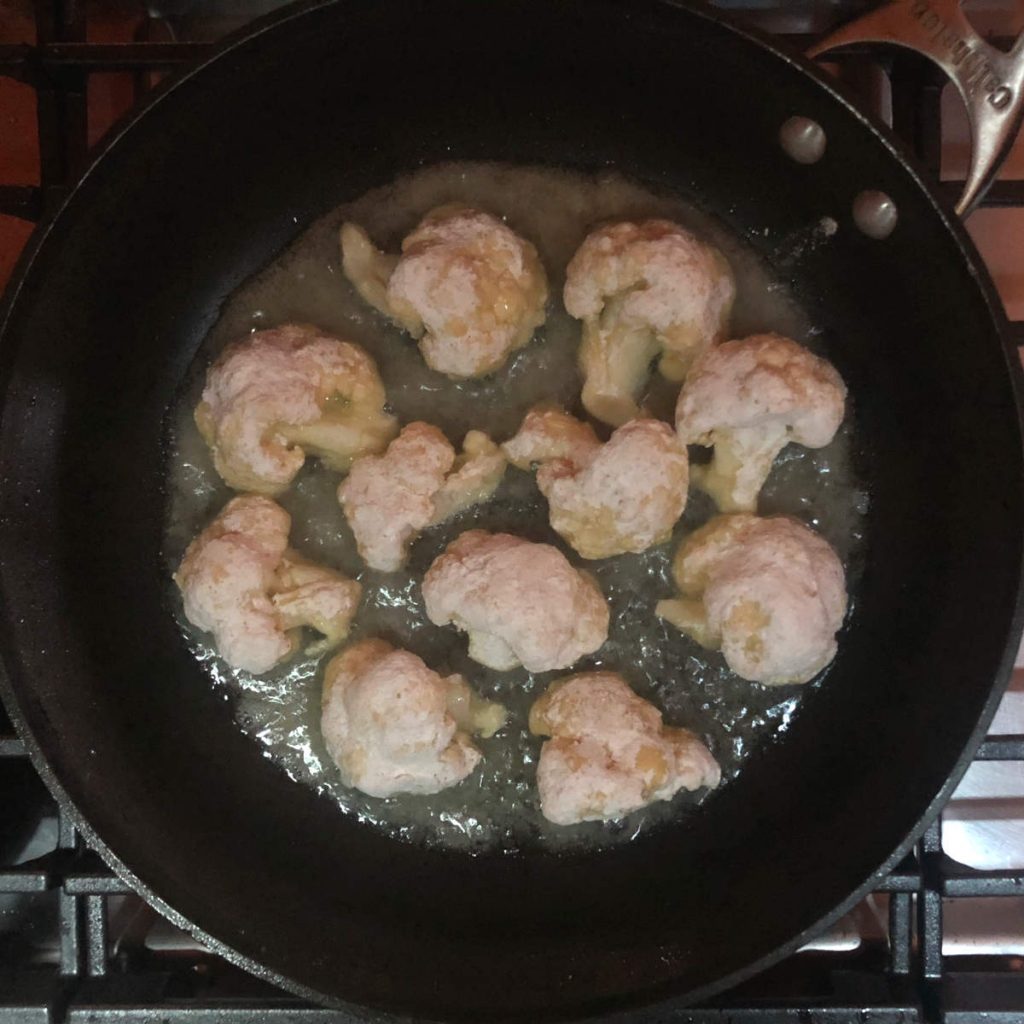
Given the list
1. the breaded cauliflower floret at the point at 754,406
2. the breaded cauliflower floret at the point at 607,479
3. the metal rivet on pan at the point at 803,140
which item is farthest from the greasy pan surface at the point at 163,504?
the breaded cauliflower floret at the point at 607,479

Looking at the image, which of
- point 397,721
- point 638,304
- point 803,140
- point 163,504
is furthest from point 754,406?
point 163,504

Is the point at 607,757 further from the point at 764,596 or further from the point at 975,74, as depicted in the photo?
the point at 975,74

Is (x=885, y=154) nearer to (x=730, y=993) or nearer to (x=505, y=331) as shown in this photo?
(x=505, y=331)

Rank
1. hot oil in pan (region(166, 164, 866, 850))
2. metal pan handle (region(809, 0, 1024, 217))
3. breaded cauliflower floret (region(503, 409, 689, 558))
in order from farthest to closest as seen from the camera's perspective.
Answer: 1. hot oil in pan (region(166, 164, 866, 850))
2. breaded cauliflower floret (region(503, 409, 689, 558))
3. metal pan handle (region(809, 0, 1024, 217))

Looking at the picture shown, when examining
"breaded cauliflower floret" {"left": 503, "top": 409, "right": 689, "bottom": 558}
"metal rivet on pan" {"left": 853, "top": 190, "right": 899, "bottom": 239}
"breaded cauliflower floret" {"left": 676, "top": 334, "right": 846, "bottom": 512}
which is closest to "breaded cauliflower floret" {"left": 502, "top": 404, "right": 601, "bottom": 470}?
"breaded cauliflower floret" {"left": 503, "top": 409, "right": 689, "bottom": 558}

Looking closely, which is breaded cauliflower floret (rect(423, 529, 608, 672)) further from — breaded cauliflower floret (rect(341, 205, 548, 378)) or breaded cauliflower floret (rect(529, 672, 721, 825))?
breaded cauliflower floret (rect(341, 205, 548, 378))

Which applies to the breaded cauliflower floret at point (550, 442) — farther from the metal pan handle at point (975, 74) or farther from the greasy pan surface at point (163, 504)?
the metal pan handle at point (975, 74)
